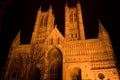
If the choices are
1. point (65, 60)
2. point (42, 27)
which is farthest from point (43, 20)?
point (65, 60)

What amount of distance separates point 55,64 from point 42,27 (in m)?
10.5

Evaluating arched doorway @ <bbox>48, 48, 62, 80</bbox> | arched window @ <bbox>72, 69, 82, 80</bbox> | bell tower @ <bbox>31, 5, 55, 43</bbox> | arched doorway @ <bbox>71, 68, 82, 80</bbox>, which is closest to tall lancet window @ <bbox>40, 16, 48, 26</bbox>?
bell tower @ <bbox>31, 5, 55, 43</bbox>

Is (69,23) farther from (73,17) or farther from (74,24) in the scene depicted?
(73,17)

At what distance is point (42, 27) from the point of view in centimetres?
Answer: 3225

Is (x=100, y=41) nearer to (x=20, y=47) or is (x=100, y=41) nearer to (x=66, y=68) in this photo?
(x=66, y=68)

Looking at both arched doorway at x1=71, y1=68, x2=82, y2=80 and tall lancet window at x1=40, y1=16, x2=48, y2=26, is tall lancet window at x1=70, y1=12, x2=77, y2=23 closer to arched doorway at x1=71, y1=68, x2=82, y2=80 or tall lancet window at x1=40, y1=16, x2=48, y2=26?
tall lancet window at x1=40, y1=16, x2=48, y2=26

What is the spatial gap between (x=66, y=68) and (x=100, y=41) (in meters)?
7.04

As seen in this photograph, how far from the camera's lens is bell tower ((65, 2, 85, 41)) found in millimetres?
28931

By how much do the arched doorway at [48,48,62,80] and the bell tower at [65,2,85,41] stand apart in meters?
4.36

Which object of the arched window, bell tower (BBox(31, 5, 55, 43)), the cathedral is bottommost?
the arched window

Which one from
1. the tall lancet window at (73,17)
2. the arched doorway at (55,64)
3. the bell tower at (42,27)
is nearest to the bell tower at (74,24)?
the tall lancet window at (73,17)

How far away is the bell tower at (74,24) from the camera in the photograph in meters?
28.9

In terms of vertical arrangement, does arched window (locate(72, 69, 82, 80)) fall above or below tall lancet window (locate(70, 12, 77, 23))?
below

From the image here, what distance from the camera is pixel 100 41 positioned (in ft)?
79.0
